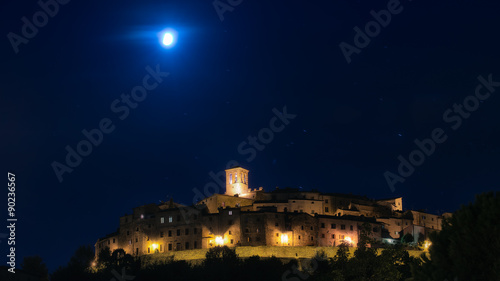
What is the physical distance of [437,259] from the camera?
22.5 meters

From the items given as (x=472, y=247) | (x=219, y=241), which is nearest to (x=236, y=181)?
(x=219, y=241)

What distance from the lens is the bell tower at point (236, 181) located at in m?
82.9

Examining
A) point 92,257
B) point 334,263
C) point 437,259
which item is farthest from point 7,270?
point 437,259

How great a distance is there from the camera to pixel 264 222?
2621 inches

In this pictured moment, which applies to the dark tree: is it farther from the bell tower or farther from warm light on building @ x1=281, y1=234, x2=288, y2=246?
the bell tower

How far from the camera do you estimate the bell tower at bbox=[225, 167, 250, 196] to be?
82869 millimetres

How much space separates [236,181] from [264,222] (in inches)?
693

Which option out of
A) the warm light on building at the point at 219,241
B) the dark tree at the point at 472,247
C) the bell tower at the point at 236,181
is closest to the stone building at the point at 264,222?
the warm light on building at the point at 219,241

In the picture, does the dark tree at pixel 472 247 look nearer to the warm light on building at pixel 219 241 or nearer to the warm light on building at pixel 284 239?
the warm light on building at pixel 284 239

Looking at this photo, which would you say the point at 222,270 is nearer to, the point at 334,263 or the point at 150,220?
the point at 334,263

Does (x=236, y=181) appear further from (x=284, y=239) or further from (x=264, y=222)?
(x=284, y=239)

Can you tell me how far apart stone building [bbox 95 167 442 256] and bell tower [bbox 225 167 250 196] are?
5.30ft

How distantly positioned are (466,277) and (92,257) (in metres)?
65.0

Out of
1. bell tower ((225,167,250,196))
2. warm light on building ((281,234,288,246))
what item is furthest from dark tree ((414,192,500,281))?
bell tower ((225,167,250,196))
